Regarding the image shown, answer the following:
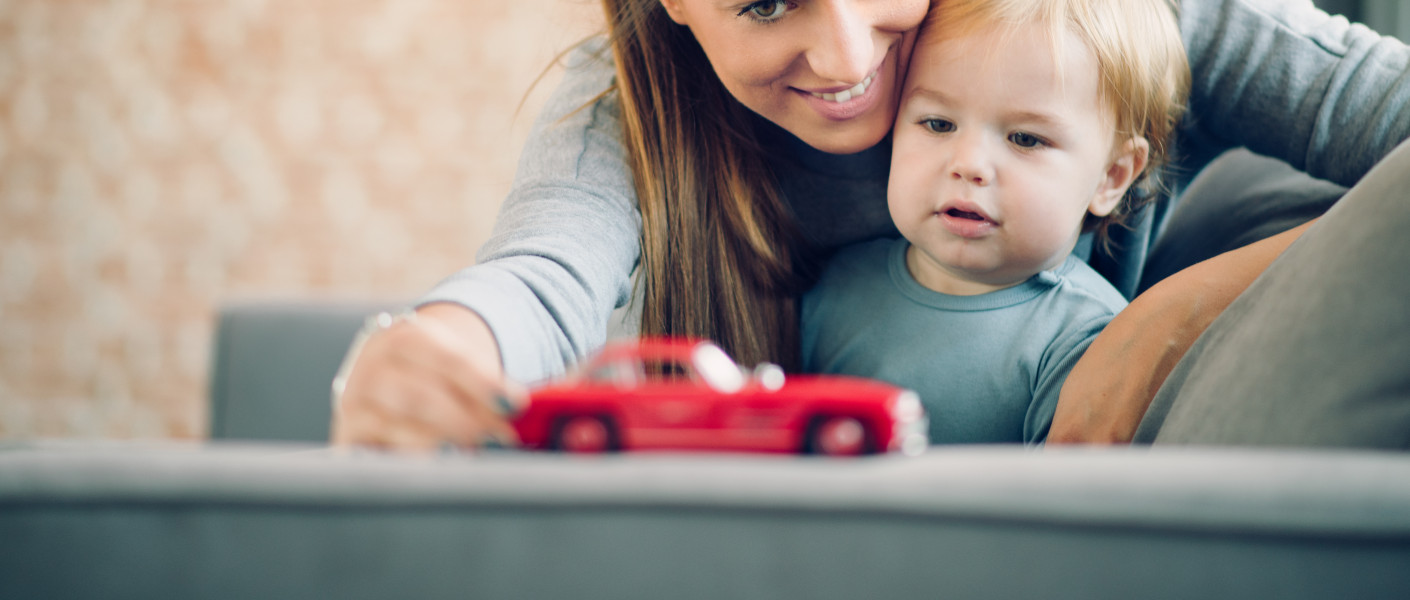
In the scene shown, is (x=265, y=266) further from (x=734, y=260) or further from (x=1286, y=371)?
(x=1286, y=371)

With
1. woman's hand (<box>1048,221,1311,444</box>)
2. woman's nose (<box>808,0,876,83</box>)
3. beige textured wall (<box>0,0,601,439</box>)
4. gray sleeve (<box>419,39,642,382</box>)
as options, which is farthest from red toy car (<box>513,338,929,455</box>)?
beige textured wall (<box>0,0,601,439</box>)

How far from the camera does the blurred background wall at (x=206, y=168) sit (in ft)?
8.47

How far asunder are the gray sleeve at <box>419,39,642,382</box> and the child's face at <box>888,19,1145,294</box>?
0.33 m

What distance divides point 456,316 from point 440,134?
212 centimetres

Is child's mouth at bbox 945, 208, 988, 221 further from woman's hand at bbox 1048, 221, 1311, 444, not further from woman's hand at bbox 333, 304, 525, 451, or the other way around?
woman's hand at bbox 333, 304, 525, 451

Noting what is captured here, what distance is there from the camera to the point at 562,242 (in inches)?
34.3

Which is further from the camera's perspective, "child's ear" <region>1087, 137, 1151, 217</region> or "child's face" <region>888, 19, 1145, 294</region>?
"child's ear" <region>1087, 137, 1151, 217</region>

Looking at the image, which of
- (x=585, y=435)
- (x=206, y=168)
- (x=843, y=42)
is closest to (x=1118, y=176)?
(x=843, y=42)

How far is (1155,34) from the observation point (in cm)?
103

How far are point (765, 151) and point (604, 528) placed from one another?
84cm

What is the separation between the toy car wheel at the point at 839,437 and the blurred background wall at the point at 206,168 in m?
2.20

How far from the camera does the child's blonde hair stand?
971 millimetres

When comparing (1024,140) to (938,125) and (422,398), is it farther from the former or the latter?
(422,398)

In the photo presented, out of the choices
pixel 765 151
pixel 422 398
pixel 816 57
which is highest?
pixel 816 57
